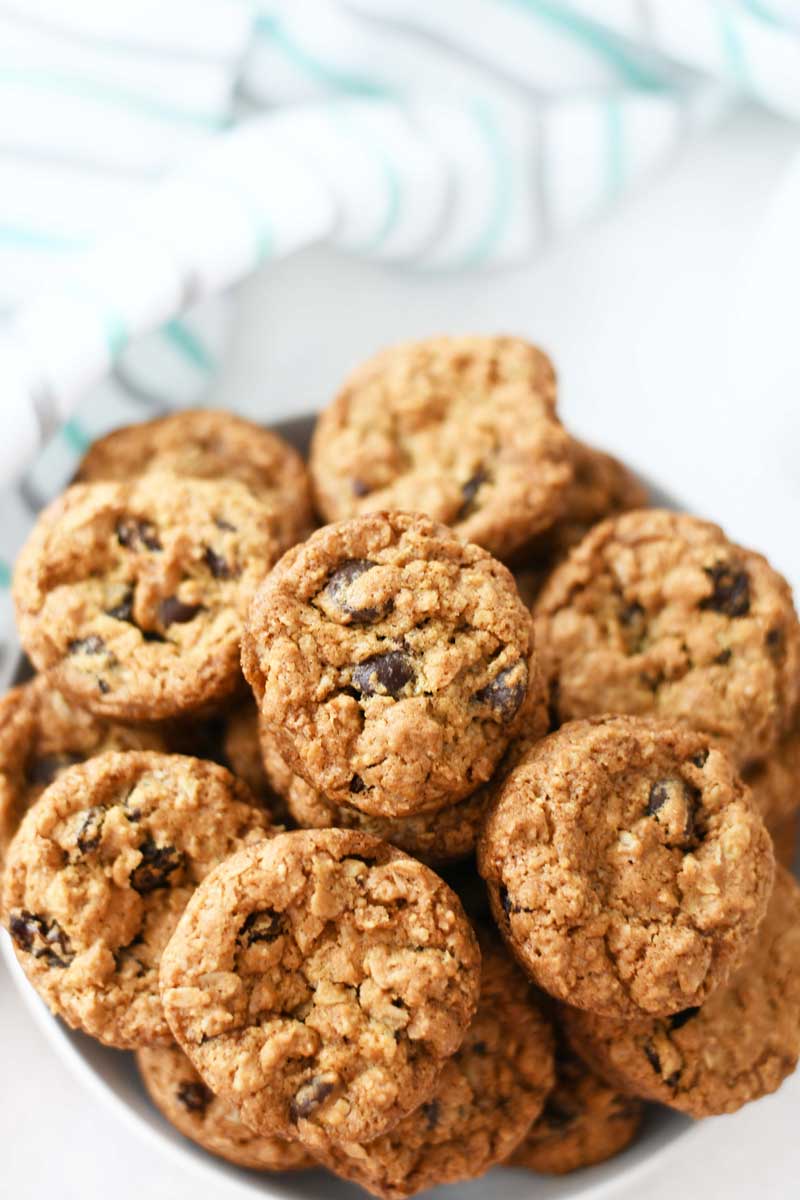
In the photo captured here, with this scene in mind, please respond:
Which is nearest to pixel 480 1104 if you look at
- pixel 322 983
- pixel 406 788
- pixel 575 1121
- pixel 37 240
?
pixel 575 1121

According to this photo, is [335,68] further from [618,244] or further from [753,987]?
[753,987]

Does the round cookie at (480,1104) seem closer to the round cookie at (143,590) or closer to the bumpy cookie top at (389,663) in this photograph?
the bumpy cookie top at (389,663)

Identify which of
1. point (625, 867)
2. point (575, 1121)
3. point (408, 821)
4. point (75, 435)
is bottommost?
point (575, 1121)

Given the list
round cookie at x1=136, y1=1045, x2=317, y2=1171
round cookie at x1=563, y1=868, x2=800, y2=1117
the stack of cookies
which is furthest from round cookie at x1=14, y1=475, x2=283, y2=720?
round cookie at x1=563, y1=868, x2=800, y2=1117

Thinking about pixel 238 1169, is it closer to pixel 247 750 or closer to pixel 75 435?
pixel 247 750

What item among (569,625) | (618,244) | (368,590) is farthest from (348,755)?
(618,244)

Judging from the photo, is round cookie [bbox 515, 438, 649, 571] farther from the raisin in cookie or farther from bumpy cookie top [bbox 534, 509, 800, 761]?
the raisin in cookie

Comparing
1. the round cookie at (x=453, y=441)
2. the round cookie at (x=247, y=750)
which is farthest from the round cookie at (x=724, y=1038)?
the round cookie at (x=453, y=441)
